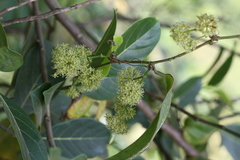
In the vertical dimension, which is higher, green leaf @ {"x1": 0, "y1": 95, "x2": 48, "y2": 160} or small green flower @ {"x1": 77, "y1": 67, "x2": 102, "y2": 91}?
small green flower @ {"x1": 77, "y1": 67, "x2": 102, "y2": 91}

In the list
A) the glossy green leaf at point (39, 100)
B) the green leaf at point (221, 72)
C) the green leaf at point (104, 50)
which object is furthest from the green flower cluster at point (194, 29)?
the green leaf at point (221, 72)

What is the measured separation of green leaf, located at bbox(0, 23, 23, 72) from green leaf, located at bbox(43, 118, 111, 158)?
9.6 inches

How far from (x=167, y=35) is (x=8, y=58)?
172 cm

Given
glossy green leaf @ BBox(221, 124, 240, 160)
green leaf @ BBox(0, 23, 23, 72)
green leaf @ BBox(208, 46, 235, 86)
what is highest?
green leaf @ BBox(208, 46, 235, 86)

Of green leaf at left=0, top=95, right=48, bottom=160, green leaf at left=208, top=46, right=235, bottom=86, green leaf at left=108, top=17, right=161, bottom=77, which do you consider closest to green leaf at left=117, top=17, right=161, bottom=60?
green leaf at left=108, top=17, right=161, bottom=77

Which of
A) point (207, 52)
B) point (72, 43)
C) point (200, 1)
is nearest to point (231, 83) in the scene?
point (207, 52)

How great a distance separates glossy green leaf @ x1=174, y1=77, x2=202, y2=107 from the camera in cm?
106

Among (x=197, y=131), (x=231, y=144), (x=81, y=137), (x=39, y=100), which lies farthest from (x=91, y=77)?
(x=231, y=144)

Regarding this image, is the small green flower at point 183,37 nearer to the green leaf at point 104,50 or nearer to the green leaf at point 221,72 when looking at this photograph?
the green leaf at point 104,50

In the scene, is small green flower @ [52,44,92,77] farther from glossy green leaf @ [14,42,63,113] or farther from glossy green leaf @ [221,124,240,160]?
glossy green leaf @ [221,124,240,160]

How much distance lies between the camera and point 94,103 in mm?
814

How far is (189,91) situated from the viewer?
3.47ft

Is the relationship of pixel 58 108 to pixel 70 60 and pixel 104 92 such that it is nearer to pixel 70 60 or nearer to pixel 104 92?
pixel 104 92

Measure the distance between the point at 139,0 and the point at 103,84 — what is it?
1322 mm
